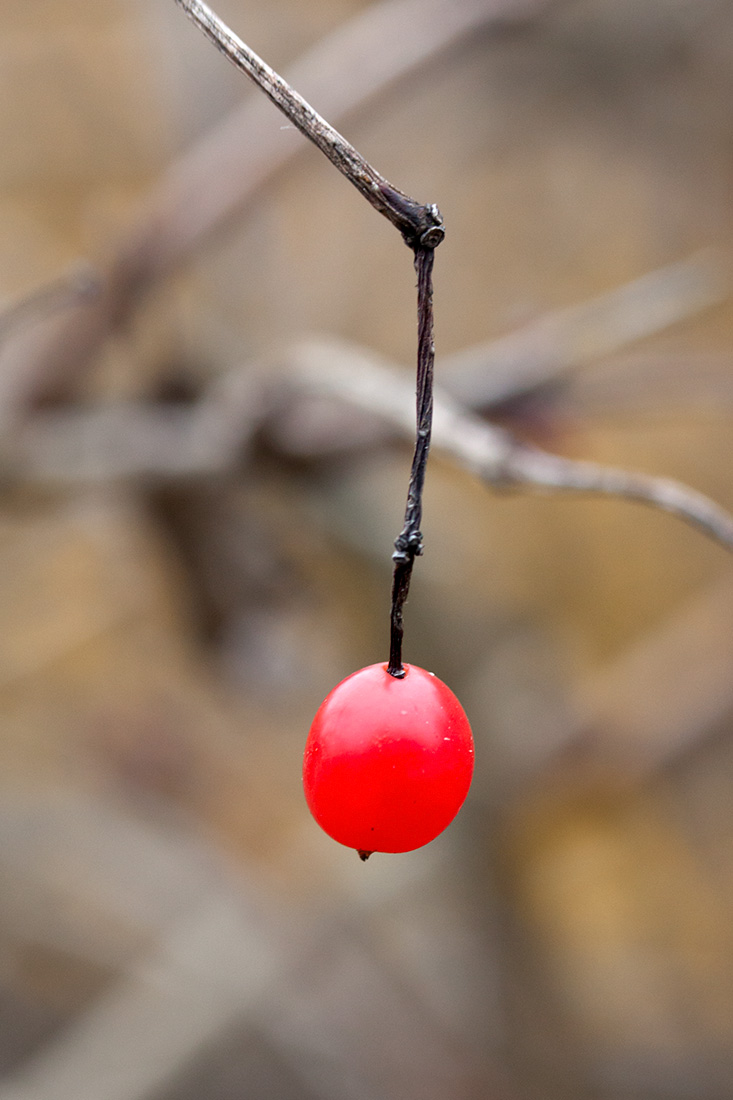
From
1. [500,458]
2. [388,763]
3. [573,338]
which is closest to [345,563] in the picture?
[573,338]

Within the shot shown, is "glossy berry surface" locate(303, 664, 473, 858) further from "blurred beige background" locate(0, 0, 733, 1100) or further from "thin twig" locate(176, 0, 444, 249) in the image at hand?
"blurred beige background" locate(0, 0, 733, 1100)

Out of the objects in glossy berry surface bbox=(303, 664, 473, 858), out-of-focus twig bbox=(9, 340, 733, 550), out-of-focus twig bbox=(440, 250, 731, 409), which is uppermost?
out-of-focus twig bbox=(440, 250, 731, 409)

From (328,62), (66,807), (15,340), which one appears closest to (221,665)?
(66,807)

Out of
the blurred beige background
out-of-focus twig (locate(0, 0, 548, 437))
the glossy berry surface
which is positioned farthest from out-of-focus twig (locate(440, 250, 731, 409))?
the glossy berry surface

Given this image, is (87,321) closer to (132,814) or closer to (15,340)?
(15,340)

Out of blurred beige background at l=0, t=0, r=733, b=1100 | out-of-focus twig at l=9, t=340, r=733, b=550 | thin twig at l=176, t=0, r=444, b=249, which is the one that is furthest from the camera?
blurred beige background at l=0, t=0, r=733, b=1100

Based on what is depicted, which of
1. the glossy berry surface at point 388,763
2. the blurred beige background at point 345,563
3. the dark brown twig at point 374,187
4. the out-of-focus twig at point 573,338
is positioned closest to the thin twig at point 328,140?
the dark brown twig at point 374,187
